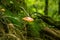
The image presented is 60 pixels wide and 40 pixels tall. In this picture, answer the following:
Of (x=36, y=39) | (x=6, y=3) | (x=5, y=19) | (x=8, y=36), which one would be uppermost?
(x=6, y=3)

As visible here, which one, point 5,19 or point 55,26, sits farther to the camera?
point 55,26

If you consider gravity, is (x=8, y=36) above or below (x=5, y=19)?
below

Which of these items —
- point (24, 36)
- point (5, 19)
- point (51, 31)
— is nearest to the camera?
point (5, 19)

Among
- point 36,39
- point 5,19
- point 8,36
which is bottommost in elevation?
point 36,39

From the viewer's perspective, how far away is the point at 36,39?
2754mm

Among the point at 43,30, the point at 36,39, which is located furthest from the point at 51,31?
the point at 36,39

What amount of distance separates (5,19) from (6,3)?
626mm

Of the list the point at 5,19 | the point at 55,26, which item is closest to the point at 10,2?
the point at 5,19

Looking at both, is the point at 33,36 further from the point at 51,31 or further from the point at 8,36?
the point at 8,36

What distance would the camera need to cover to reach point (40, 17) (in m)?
3.26

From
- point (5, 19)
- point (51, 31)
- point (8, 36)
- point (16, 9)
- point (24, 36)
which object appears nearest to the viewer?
point (8, 36)

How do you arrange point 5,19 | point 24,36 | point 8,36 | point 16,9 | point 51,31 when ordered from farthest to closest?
point 16,9, point 51,31, point 24,36, point 5,19, point 8,36

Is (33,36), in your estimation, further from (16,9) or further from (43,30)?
(16,9)

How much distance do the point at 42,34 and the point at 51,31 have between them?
0.60ft
